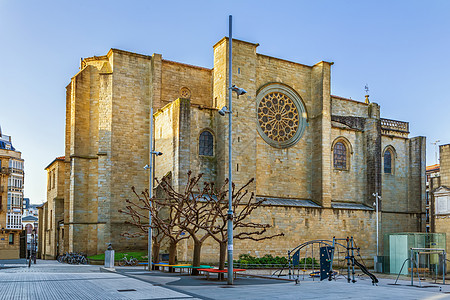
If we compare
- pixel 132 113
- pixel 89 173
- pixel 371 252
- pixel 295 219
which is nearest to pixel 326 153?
pixel 295 219

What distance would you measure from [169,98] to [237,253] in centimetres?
1279

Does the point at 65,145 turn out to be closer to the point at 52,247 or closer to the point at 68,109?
the point at 68,109

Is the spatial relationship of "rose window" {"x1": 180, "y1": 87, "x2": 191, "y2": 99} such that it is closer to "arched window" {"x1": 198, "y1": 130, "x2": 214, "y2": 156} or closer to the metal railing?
"arched window" {"x1": 198, "y1": 130, "x2": 214, "y2": 156}

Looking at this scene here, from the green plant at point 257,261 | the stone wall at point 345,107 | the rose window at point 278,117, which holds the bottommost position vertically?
the green plant at point 257,261

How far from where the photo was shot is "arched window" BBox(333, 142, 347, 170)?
36.8 metres

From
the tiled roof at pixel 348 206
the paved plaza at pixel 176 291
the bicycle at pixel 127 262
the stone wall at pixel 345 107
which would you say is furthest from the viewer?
the stone wall at pixel 345 107

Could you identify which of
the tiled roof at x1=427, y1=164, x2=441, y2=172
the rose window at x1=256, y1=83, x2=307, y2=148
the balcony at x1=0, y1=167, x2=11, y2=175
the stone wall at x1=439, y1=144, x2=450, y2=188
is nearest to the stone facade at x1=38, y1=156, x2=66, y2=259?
the balcony at x1=0, y1=167, x2=11, y2=175

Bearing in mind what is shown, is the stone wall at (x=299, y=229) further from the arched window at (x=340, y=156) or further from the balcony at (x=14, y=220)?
the balcony at (x=14, y=220)

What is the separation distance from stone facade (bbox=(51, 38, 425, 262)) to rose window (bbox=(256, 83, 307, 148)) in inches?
3.3

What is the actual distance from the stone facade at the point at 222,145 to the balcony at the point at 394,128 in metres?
5.66

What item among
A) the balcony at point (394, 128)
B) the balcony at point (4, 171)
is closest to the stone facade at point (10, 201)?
the balcony at point (4, 171)

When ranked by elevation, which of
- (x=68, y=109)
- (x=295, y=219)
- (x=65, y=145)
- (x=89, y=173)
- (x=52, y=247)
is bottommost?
(x=52, y=247)

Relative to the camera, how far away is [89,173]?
1324 inches

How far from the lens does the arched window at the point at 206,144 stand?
103 feet
